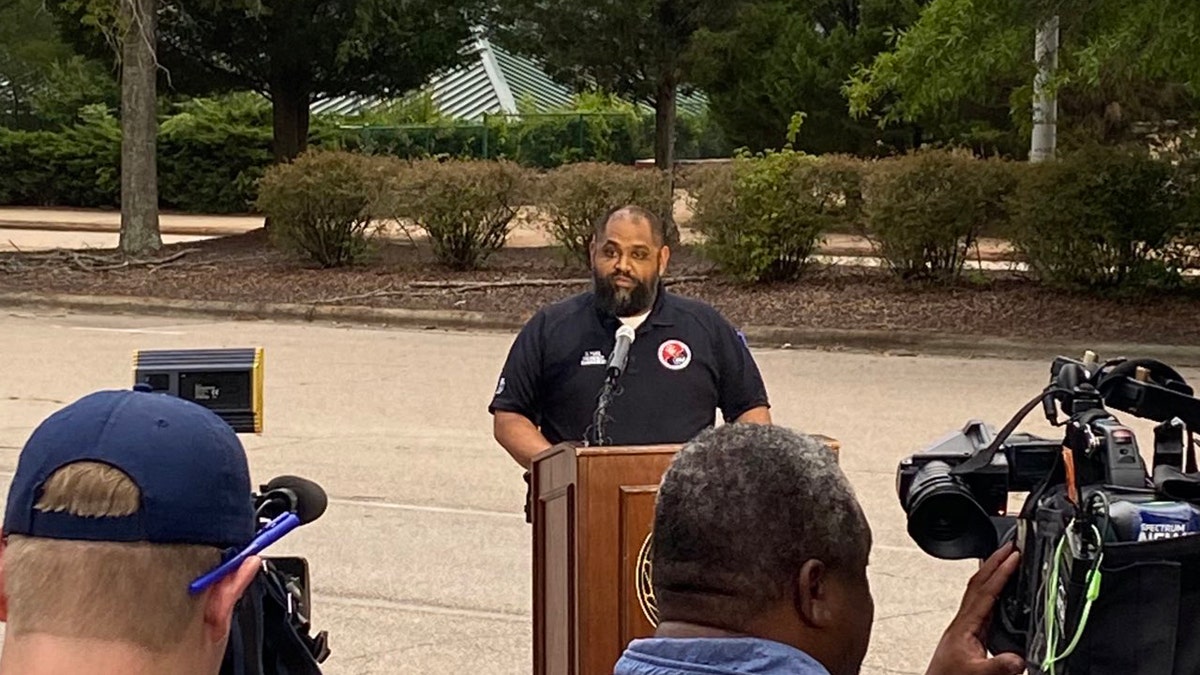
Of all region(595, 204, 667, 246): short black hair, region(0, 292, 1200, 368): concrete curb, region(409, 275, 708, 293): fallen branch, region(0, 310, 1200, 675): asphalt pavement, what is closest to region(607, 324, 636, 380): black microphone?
region(595, 204, 667, 246): short black hair

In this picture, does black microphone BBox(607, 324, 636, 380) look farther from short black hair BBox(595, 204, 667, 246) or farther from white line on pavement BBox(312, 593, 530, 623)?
white line on pavement BBox(312, 593, 530, 623)

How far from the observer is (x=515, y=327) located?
16.7m

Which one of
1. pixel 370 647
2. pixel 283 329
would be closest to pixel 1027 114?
pixel 283 329

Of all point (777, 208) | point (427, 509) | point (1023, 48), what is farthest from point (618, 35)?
point (427, 509)

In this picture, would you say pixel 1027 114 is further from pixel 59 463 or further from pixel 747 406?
pixel 59 463

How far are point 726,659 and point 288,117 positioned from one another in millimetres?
23310

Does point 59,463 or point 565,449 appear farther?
point 565,449

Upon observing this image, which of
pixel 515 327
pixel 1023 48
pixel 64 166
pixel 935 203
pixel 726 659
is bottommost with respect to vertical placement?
pixel 515 327

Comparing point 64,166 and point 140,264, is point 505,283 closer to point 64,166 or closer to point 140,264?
point 140,264

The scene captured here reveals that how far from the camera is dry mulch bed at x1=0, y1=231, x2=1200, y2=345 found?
15750mm

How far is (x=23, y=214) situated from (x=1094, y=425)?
36189 millimetres

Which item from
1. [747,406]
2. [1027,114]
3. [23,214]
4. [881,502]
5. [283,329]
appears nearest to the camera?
[747,406]

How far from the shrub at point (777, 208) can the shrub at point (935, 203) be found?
0.41 m

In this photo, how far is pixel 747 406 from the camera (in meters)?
5.20
